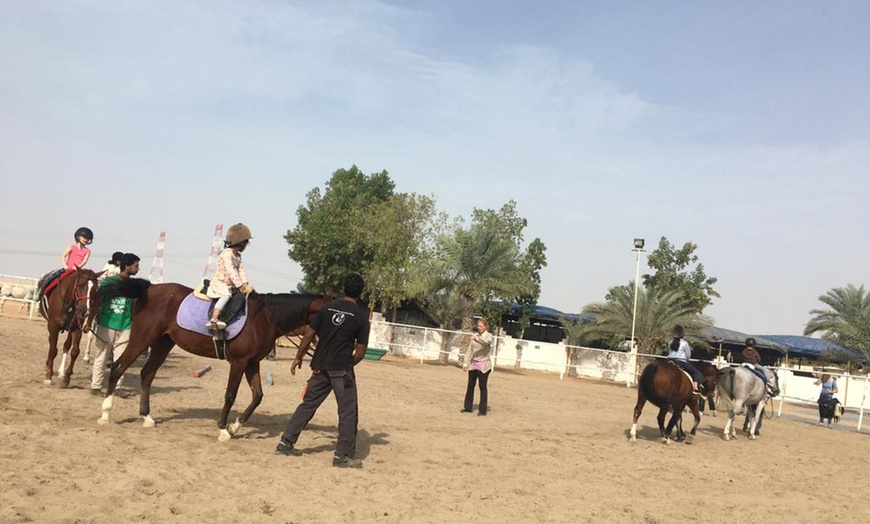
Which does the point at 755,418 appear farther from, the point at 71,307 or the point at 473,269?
the point at 473,269

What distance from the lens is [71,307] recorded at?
9625 mm

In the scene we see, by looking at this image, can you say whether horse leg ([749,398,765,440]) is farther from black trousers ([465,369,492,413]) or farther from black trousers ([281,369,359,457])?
black trousers ([281,369,359,457])

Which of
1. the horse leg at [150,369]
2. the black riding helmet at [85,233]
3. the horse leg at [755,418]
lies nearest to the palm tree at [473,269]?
the horse leg at [755,418]

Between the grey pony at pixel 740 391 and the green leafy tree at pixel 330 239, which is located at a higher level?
the green leafy tree at pixel 330 239

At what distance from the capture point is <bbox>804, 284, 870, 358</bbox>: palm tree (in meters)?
31.5

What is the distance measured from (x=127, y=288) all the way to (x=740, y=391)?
11.6 metres

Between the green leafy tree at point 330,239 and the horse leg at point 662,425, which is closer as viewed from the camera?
the horse leg at point 662,425

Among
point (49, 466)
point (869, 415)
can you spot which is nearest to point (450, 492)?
point (49, 466)

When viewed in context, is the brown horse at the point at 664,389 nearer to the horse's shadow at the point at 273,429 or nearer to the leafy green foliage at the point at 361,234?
the horse's shadow at the point at 273,429

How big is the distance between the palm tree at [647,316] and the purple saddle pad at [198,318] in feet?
87.3

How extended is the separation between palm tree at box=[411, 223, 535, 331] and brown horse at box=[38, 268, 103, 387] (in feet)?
70.1

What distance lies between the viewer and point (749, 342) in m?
14.8

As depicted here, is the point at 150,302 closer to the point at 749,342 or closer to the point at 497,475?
the point at 497,475

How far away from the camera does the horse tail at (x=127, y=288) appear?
8.04 meters
